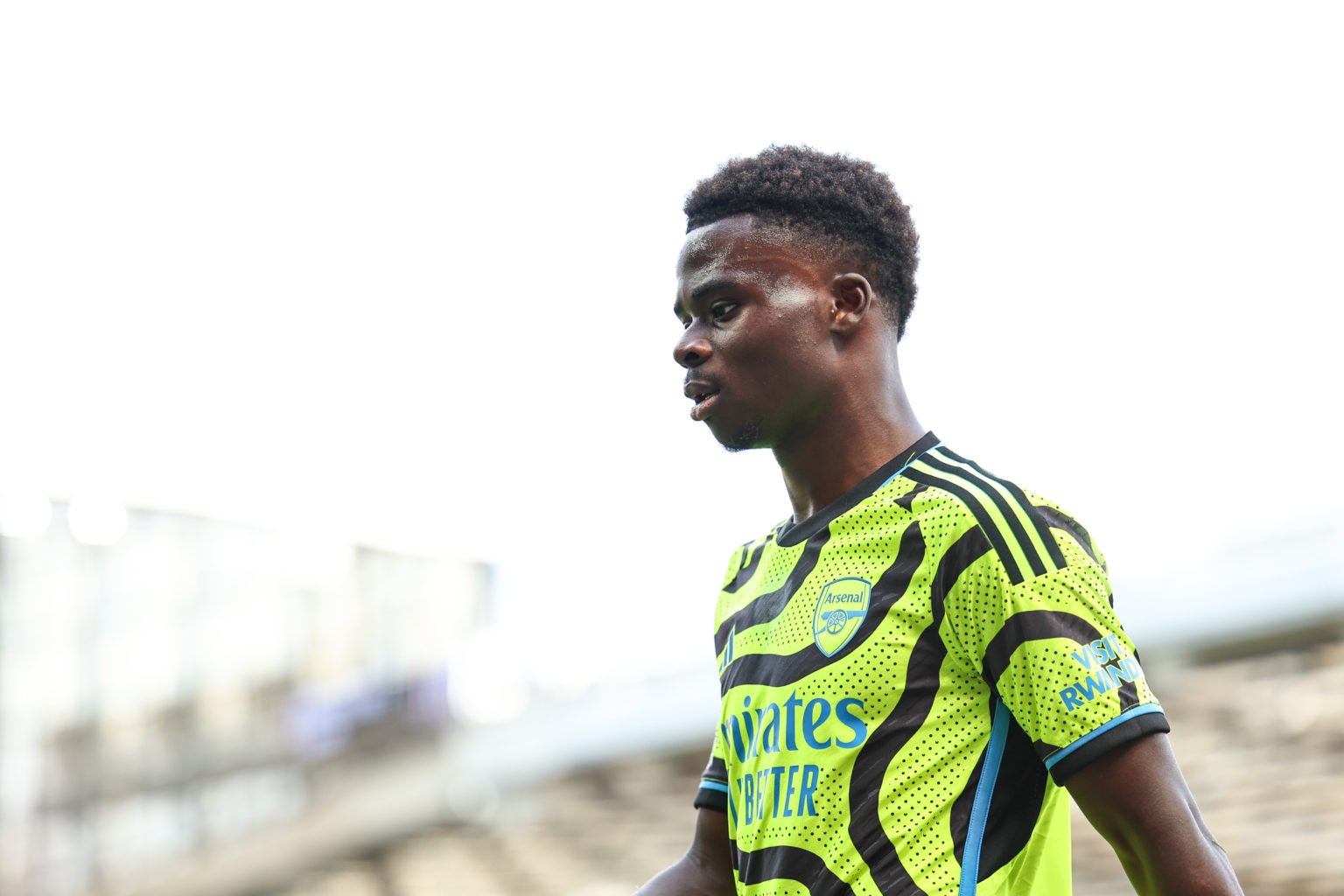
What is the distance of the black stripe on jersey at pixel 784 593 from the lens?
2.11 m

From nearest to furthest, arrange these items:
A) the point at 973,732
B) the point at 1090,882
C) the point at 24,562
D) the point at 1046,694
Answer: the point at 1046,694
the point at 973,732
the point at 1090,882
the point at 24,562

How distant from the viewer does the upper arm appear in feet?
5.40

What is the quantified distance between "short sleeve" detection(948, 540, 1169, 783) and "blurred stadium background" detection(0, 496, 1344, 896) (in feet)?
21.2

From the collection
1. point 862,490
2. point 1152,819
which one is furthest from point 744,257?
point 1152,819

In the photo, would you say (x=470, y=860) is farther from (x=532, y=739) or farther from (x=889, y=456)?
(x=889, y=456)

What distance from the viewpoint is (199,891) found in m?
10.9

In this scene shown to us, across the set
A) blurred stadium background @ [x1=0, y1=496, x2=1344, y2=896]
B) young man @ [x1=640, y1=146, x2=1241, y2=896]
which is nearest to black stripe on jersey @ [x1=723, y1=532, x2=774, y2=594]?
young man @ [x1=640, y1=146, x2=1241, y2=896]

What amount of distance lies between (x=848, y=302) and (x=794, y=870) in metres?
0.77

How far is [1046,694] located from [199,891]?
10363 mm

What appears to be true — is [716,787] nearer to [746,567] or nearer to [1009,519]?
[746,567]

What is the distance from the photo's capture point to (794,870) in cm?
192

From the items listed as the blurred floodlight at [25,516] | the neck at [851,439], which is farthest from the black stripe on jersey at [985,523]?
the blurred floodlight at [25,516]

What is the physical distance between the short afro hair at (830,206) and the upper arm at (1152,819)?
0.77 m

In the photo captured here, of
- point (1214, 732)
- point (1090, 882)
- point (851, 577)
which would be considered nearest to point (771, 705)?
point (851, 577)
